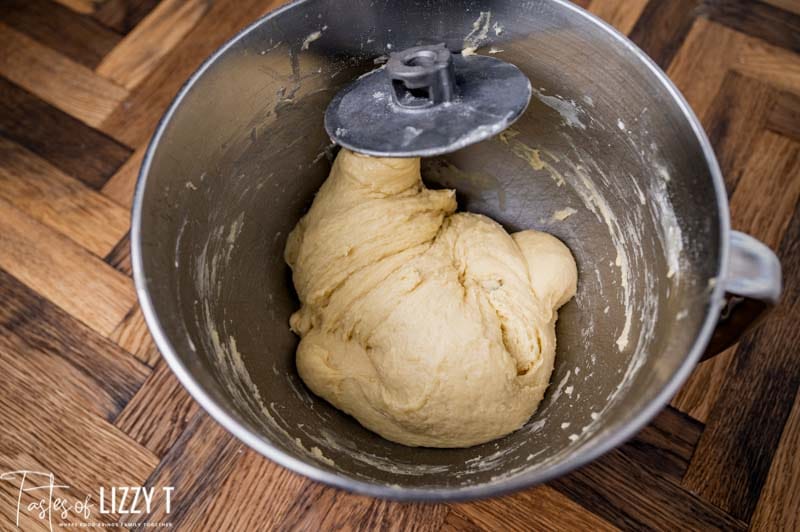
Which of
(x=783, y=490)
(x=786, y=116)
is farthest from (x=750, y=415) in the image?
(x=786, y=116)

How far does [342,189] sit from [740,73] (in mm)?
947

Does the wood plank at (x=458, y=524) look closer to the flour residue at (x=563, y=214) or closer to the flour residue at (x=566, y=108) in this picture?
the flour residue at (x=563, y=214)

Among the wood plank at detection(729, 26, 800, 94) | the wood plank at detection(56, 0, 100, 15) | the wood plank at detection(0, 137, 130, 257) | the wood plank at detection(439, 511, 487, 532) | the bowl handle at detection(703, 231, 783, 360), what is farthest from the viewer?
the wood plank at detection(56, 0, 100, 15)

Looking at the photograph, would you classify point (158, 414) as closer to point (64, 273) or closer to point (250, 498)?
point (250, 498)

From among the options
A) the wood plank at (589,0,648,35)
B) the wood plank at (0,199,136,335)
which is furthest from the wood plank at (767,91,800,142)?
the wood plank at (0,199,136,335)

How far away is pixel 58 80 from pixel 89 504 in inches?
35.5

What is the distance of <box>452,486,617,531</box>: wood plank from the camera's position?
952mm

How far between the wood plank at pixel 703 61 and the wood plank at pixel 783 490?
66cm

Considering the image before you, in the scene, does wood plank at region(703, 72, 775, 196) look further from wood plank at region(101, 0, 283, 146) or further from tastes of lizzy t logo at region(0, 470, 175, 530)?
tastes of lizzy t logo at region(0, 470, 175, 530)

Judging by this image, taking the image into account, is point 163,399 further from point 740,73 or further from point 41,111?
point 740,73

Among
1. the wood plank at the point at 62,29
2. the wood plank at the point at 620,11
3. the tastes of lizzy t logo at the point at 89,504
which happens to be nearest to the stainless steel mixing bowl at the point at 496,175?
the tastes of lizzy t logo at the point at 89,504

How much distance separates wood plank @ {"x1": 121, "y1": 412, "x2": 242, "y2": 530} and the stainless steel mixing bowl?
0.21 metres

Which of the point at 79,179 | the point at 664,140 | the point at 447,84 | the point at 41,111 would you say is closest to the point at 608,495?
the point at 664,140

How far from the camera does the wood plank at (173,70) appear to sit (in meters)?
1.26
